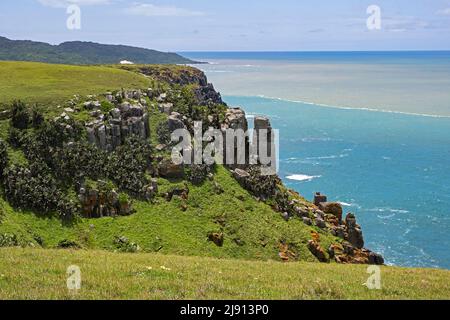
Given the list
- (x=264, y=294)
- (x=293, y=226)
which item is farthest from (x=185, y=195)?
(x=264, y=294)

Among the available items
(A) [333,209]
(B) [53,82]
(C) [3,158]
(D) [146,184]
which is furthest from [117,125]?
(A) [333,209]

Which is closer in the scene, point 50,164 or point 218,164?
point 50,164

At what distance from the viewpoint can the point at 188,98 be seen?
79.0 m

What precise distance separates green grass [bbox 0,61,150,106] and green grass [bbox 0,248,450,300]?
129ft

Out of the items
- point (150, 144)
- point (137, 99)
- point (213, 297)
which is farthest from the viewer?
point (137, 99)

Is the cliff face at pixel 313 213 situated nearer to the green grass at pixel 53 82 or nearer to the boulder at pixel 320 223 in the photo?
the boulder at pixel 320 223

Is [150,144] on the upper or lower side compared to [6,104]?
lower

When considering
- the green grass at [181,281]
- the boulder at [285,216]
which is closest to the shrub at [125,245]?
the green grass at [181,281]

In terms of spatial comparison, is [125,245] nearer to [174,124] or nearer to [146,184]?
[146,184]

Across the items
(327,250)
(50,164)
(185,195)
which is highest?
(50,164)

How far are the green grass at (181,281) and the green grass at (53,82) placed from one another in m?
39.4

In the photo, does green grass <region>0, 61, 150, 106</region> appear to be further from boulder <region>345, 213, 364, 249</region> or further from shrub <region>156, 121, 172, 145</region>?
boulder <region>345, 213, 364, 249</region>
